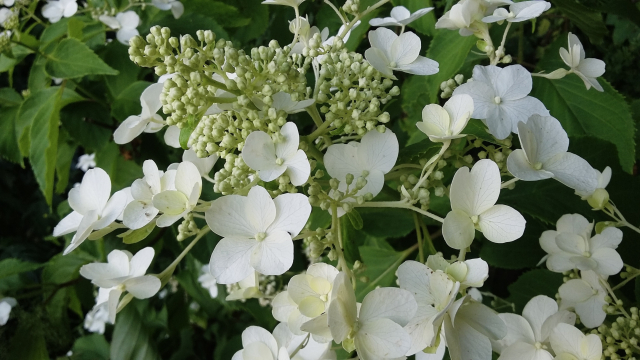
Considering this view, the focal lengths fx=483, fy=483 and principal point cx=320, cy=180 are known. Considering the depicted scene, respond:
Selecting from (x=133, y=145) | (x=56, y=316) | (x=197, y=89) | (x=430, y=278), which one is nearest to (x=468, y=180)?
(x=430, y=278)

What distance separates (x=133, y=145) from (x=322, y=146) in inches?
29.2

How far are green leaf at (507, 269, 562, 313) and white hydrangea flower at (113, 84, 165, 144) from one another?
599 millimetres

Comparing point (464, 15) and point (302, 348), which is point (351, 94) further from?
point (302, 348)

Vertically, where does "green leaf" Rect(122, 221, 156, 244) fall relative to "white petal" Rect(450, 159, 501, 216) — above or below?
below

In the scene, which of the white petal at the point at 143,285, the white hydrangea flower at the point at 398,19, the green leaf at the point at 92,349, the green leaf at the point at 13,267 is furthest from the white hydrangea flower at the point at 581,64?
the green leaf at the point at 92,349

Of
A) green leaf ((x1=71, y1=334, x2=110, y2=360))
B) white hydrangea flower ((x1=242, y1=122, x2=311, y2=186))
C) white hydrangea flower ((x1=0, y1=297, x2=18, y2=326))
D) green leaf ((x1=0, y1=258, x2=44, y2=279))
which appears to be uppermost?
white hydrangea flower ((x1=242, y1=122, x2=311, y2=186))

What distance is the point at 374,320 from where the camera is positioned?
0.39m

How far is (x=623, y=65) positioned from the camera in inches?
49.5

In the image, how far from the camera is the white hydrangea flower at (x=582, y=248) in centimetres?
57

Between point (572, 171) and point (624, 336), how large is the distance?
0.27 m

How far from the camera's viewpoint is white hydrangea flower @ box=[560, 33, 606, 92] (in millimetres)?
501

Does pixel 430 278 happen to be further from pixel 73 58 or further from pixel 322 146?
pixel 73 58

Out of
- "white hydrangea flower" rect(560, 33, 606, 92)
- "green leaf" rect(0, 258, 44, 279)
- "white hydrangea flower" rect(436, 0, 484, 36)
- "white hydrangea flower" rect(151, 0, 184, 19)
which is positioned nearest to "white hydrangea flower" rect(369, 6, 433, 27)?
"white hydrangea flower" rect(436, 0, 484, 36)

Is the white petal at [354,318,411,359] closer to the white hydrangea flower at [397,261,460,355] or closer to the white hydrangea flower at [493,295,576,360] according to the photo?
the white hydrangea flower at [397,261,460,355]
